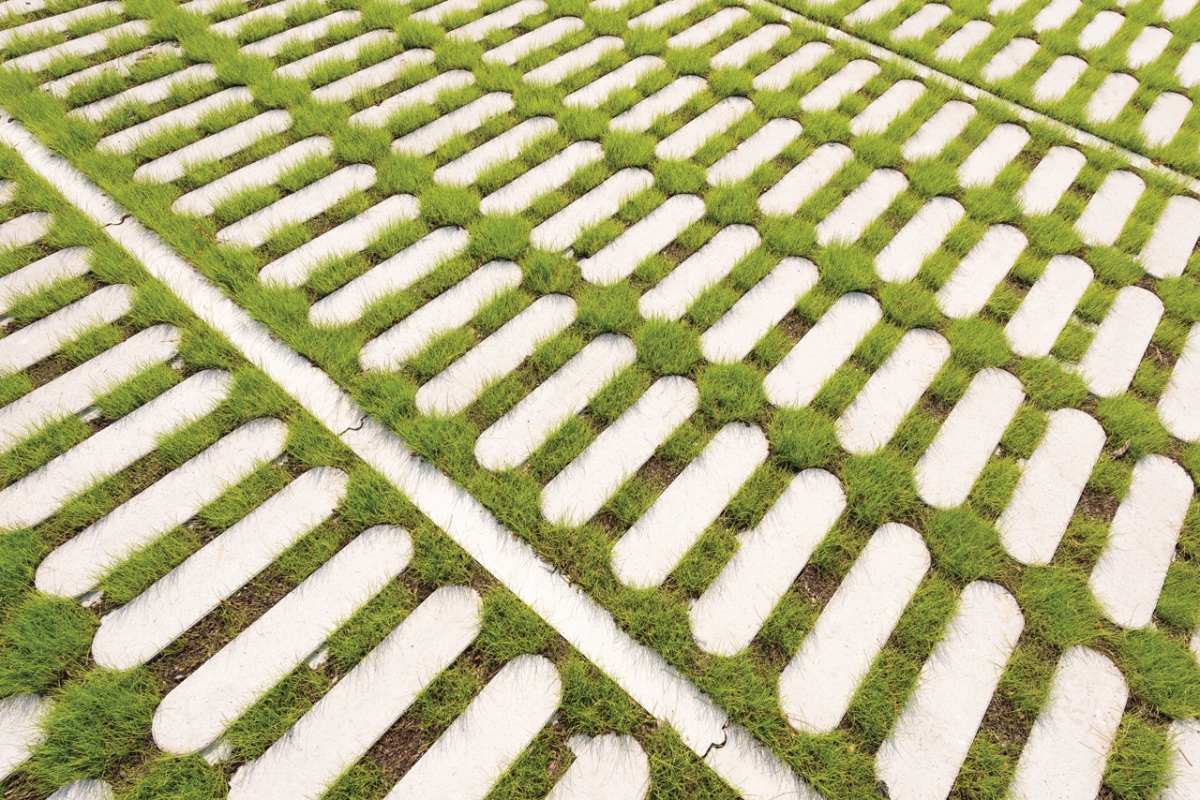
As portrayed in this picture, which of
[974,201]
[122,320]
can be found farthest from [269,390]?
[974,201]

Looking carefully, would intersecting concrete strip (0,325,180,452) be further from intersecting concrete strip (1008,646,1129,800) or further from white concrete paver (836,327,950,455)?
intersecting concrete strip (1008,646,1129,800)

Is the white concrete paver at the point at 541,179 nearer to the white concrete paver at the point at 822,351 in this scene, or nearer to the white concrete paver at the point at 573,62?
Result: the white concrete paver at the point at 573,62

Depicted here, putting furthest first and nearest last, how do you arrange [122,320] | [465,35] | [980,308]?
1. [465,35]
2. [980,308]
3. [122,320]

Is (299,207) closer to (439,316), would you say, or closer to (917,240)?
(439,316)

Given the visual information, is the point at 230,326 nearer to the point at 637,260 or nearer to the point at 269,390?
the point at 269,390

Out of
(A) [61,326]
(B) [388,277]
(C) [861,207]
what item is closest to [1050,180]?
(C) [861,207]

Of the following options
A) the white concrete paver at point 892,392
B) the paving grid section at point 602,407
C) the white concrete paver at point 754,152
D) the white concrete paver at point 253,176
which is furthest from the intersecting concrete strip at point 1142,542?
the white concrete paver at point 253,176
